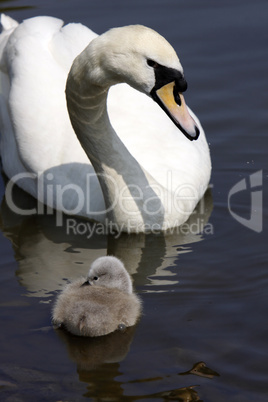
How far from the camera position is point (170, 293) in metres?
7.38

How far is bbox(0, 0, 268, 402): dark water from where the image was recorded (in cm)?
635

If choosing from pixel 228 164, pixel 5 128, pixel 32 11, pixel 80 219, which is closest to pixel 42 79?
pixel 5 128

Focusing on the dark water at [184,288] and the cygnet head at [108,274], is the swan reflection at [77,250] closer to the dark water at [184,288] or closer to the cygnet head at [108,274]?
the dark water at [184,288]

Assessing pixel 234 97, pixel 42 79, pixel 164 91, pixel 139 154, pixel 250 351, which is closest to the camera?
pixel 250 351

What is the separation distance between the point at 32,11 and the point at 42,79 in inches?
149

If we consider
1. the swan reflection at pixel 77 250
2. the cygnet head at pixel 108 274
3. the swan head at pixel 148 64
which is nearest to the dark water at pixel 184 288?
the swan reflection at pixel 77 250

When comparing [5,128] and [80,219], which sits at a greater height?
[5,128]

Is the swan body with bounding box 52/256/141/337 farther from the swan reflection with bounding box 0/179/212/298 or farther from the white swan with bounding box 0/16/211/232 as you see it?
the white swan with bounding box 0/16/211/232

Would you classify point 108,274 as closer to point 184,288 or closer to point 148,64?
point 184,288

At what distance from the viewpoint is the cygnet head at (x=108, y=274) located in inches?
275

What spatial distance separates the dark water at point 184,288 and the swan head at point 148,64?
1.35 meters

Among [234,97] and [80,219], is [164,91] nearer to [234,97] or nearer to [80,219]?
[80,219]

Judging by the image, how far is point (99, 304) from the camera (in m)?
6.88

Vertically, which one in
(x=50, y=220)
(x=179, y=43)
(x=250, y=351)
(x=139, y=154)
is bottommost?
(x=250, y=351)
